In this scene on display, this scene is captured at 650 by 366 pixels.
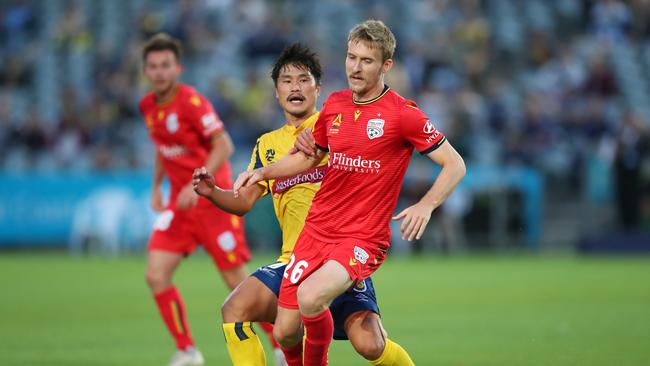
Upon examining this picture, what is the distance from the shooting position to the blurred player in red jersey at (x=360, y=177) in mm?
6871

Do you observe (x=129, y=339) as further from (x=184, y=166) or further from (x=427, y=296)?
(x=427, y=296)

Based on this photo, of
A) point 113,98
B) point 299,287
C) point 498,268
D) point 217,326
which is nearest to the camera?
point 299,287

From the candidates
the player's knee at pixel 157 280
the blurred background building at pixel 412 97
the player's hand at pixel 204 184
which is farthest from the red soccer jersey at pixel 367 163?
the blurred background building at pixel 412 97

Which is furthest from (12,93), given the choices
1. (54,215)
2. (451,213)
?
(451,213)

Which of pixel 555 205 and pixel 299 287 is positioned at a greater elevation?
pixel 299 287

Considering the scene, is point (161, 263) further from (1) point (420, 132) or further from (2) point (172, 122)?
(1) point (420, 132)

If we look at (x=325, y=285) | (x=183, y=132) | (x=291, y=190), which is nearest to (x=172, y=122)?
(x=183, y=132)

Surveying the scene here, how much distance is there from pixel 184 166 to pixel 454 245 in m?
14.7

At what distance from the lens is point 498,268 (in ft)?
66.8

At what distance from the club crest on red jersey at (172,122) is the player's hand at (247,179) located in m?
2.88

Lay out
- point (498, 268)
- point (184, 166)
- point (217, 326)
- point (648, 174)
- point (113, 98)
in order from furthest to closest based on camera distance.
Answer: point (113, 98), point (648, 174), point (498, 268), point (217, 326), point (184, 166)

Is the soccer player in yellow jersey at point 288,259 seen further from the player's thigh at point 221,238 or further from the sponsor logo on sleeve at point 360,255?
the player's thigh at point 221,238

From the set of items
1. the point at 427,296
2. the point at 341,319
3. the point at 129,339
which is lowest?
the point at 427,296

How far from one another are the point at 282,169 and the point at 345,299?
3.13 ft
